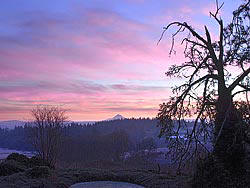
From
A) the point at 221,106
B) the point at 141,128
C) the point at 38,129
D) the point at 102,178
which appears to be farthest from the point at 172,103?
the point at 141,128

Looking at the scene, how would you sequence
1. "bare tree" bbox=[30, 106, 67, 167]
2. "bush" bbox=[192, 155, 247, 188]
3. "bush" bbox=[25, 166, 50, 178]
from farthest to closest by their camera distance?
1. "bare tree" bbox=[30, 106, 67, 167]
2. "bush" bbox=[25, 166, 50, 178]
3. "bush" bbox=[192, 155, 247, 188]

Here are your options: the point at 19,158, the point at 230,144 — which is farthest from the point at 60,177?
the point at 230,144

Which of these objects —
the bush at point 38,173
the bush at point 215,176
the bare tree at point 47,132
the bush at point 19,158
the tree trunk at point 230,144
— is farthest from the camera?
the bare tree at point 47,132

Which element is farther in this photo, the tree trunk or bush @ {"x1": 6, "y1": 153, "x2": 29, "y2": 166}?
bush @ {"x1": 6, "y1": 153, "x2": 29, "y2": 166}

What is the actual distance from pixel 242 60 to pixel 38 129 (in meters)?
22.9

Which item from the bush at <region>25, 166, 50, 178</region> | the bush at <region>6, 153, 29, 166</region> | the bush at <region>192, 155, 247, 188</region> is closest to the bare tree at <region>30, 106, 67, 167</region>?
the bush at <region>6, 153, 29, 166</region>

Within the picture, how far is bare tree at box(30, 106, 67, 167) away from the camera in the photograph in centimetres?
2562

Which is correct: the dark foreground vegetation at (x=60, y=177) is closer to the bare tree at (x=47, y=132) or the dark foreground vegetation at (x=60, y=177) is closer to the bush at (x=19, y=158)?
the bush at (x=19, y=158)

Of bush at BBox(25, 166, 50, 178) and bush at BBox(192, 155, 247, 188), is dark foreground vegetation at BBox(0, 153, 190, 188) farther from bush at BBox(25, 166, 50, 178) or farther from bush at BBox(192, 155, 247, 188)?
bush at BBox(192, 155, 247, 188)

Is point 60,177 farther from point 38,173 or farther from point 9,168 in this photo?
point 9,168

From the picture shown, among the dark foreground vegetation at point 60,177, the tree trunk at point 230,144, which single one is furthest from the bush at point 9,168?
the tree trunk at point 230,144

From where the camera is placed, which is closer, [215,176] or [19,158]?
[215,176]

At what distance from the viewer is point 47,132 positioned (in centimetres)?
2684

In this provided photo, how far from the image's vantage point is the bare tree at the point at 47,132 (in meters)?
25.6
